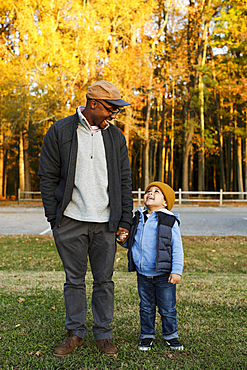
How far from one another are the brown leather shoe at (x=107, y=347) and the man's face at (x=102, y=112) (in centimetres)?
189

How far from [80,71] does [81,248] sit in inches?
677

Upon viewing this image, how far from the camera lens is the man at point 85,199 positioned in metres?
3.36

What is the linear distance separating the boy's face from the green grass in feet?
4.20

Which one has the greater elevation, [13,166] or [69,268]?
[13,166]

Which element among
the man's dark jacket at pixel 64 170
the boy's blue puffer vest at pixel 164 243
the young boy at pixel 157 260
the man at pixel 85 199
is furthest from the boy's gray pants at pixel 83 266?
the boy's blue puffer vest at pixel 164 243

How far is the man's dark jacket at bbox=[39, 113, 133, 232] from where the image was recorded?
3355 millimetres

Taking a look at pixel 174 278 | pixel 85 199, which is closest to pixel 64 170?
pixel 85 199

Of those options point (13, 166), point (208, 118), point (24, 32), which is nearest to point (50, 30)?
point (24, 32)

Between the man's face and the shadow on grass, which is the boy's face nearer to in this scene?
the man's face

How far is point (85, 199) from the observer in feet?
11.0

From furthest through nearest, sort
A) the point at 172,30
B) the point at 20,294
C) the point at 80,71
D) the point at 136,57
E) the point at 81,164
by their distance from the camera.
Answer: the point at 172,30 < the point at 136,57 < the point at 80,71 < the point at 20,294 < the point at 81,164

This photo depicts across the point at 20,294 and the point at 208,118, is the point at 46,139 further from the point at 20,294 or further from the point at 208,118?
the point at 208,118

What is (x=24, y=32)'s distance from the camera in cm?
1962

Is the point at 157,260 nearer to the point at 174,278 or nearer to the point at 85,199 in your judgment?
the point at 174,278
